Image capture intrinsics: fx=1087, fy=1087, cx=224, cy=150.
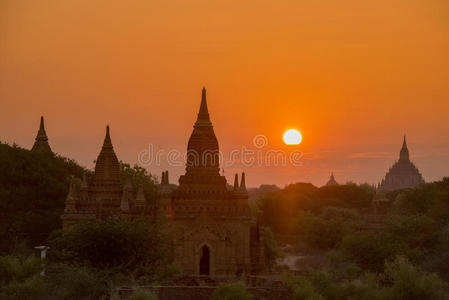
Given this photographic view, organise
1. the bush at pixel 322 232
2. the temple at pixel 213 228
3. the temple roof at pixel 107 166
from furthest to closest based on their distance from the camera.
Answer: the bush at pixel 322 232 < the temple roof at pixel 107 166 < the temple at pixel 213 228

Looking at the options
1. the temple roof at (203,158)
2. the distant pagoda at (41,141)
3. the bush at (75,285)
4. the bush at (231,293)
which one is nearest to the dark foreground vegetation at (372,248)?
the bush at (231,293)

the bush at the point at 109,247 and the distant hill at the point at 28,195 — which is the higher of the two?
the distant hill at the point at 28,195

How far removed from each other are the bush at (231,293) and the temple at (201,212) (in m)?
11.7

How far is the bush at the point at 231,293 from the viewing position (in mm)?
39656

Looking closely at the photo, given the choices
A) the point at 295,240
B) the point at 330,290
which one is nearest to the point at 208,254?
the point at 330,290

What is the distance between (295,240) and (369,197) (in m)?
29.5

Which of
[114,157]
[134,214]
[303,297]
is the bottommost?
[303,297]

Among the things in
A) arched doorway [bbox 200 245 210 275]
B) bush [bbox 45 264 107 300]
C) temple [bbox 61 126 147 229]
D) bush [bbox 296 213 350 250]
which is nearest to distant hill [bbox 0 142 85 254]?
temple [bbox 61 126 147 229]

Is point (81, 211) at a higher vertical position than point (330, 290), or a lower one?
higher

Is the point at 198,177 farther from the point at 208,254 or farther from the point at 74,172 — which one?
the point at 74,172

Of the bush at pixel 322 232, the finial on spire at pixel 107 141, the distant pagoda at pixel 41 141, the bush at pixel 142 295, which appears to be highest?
the distant pagoda at pixel 41 141

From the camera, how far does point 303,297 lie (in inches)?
1572

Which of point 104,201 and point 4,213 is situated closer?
point 104,201

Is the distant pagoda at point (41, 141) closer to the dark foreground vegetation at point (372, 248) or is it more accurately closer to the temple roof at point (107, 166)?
the temple roof at point (107, 166)
